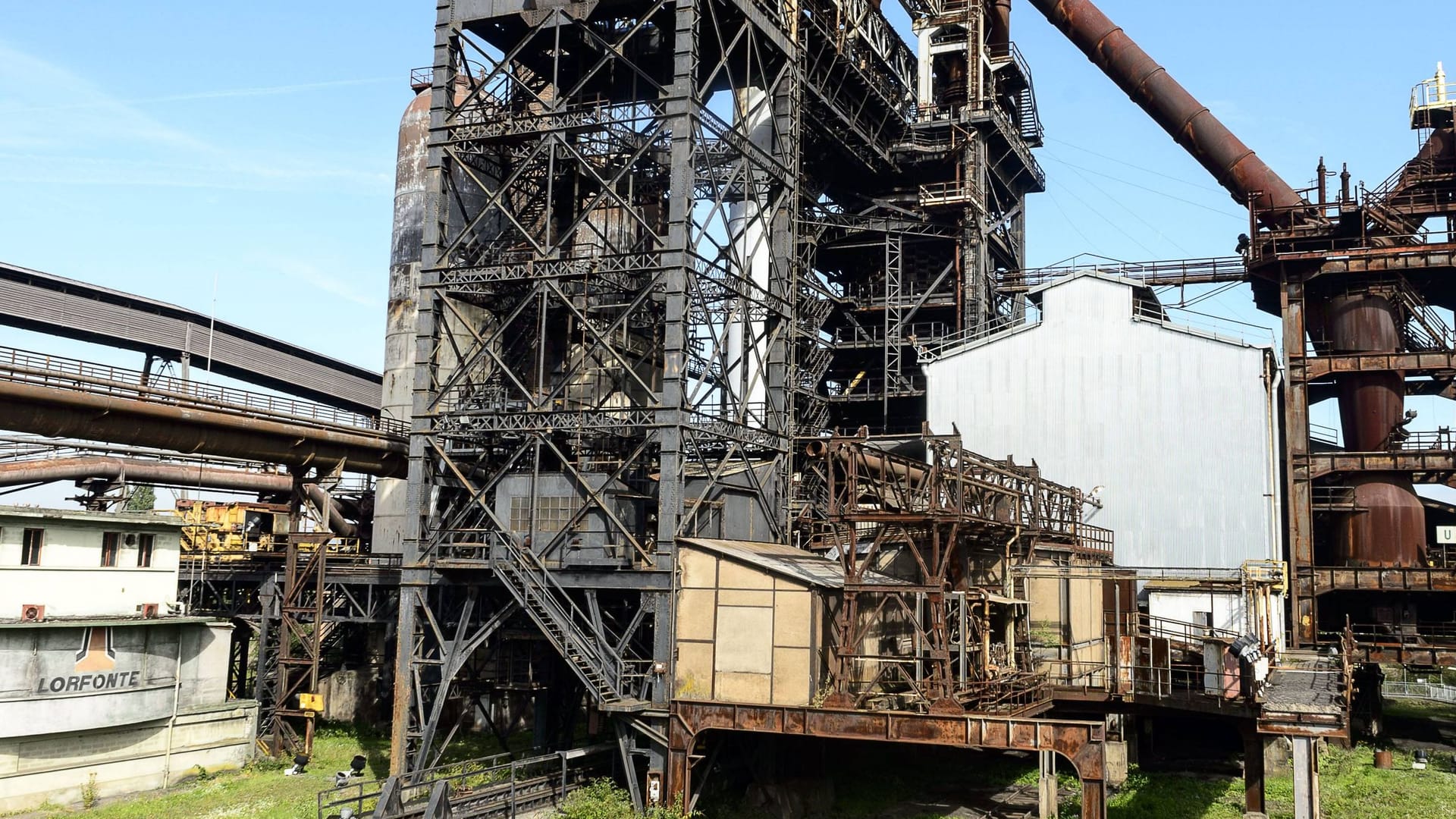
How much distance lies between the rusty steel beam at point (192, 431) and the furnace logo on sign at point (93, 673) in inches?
200

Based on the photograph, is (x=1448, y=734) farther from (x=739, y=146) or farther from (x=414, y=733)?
(x=414, y=733)

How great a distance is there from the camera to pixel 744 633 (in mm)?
27016

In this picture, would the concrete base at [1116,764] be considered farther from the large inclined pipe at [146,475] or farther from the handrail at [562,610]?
the large inclined pipe at [146,475]

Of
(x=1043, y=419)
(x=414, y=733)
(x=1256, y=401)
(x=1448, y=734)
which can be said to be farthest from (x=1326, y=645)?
(x=414, y=733)

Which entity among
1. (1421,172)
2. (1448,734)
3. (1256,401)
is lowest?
(1448,734)

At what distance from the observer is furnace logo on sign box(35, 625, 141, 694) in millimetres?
28969

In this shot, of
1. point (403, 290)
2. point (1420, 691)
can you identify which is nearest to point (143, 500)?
point (403, 290)

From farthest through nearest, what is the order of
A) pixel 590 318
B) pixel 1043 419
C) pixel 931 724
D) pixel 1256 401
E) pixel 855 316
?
pixel 855 316 < pixel 1043 419 < pixel 1256 401 < pixel 590 318 < pixel 931 724

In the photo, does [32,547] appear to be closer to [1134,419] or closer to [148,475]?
[148,475]

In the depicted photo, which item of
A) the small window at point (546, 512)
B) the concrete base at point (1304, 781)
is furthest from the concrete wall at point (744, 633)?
the concrete base at point (1304, 781)

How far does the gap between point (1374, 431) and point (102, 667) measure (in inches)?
1633

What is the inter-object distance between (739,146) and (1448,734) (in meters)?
31.6

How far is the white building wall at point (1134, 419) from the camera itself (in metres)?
39.9

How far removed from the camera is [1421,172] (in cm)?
4384
